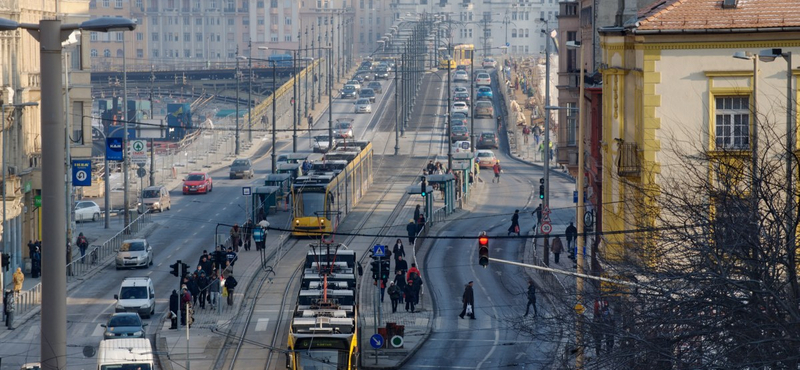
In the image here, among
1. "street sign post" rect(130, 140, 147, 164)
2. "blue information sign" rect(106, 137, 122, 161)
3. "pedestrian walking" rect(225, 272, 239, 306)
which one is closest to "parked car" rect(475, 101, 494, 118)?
"street sign post" rect(130, 140, 147, 164)

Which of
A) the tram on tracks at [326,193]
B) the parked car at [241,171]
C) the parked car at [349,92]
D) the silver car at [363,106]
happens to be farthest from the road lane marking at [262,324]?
the parked car at [349,92]

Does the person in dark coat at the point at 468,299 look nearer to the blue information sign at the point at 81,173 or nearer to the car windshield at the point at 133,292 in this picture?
the car windshield at the point at 133,292

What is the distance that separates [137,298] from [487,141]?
64.5 meters

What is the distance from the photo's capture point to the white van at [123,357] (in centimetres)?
3161

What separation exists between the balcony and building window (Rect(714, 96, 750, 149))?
196 cm

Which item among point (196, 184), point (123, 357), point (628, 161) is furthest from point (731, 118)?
point (196, 184)

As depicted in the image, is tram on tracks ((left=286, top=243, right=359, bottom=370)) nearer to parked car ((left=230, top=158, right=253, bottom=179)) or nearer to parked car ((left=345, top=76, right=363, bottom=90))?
parked car ((left=230, top=158, right=253, bottom=179))

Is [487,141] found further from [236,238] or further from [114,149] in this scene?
[236,238]

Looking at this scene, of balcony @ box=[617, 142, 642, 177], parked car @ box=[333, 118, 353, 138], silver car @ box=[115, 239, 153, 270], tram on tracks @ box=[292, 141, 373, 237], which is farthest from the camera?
parked car @ box=[333, 118, 353, 138]

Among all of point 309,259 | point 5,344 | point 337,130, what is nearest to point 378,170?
point 337,130

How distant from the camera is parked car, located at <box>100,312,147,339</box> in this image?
3856 centimetres

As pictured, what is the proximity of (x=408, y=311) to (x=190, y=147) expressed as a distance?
60.3 meters

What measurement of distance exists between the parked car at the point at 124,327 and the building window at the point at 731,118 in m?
16.4

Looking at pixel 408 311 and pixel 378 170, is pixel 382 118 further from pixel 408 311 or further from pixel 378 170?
pixel 408 311
